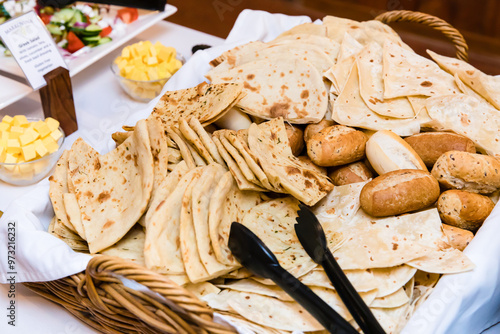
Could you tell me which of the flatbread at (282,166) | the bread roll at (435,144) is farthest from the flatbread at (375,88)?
the flatbread at (282,166)

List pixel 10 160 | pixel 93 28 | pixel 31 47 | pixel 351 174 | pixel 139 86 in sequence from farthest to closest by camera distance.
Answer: pixel 93 28 → pixel 139 86 → pixel 31 47 → pixel 10 160 → pixel 351 174

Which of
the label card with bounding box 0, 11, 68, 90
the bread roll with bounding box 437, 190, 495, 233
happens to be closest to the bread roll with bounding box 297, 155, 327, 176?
the bread roll with bounding box 437, 190, 495, 233

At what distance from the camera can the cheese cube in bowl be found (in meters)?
2.04

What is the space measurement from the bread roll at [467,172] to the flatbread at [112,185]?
777mm

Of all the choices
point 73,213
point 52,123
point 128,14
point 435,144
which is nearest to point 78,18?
point 128,14

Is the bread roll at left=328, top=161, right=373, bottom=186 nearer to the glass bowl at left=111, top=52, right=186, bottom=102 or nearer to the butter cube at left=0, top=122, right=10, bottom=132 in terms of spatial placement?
the glass bowl at left=111, top=52, right=186, bottom=102

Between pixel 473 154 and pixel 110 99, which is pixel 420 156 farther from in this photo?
pixel 110 99

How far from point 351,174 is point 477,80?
1.87ft

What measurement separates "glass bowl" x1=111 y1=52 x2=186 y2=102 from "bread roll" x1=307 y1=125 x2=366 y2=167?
2.70 feet

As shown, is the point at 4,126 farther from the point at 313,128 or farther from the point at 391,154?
the point at 391,154

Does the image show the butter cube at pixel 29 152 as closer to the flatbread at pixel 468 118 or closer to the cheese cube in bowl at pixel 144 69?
the cheese cube in bowl at pixel 144 69

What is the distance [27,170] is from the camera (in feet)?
5.45

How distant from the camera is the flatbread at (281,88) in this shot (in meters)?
1.60

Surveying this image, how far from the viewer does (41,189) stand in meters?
1.39
